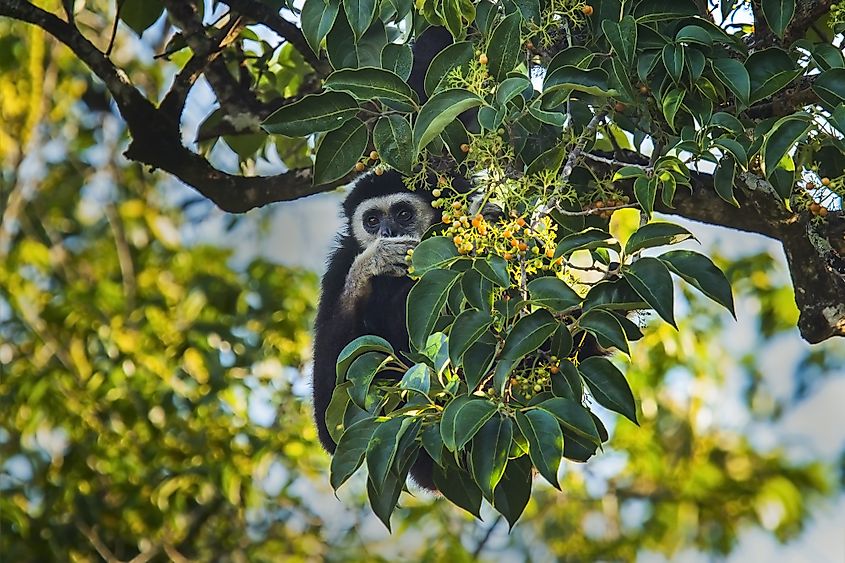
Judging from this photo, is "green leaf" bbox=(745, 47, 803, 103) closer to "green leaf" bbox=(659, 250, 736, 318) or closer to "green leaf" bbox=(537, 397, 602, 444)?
"green leaf" bbox=(659, 250, 736, 318)

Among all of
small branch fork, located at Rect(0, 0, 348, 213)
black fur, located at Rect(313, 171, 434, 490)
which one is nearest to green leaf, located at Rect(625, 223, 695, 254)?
small branch fork, located at Rect(0, 0, 348, 213)

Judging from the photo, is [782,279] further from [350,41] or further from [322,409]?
[350,41]

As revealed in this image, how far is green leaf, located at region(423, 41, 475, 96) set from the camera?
196 cm

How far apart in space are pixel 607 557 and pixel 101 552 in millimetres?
2930

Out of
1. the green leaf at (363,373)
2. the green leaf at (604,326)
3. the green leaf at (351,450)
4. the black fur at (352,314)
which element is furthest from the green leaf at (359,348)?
the black fur at (352,314)

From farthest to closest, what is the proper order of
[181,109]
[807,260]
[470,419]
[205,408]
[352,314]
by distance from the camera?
[205,408], [352,314], [181,109], [807,260], [470,419]

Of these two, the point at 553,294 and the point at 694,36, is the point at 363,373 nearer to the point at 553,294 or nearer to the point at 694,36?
the point at 553,294

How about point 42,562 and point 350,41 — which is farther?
point 42,562

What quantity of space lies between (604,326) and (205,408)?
407cm

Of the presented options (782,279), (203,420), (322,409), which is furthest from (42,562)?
(782,279)

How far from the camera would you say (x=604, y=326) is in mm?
1763

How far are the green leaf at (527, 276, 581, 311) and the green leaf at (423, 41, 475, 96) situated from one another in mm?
427

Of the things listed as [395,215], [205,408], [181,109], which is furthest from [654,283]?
[205,408]

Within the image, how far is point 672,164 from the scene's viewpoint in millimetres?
1902
